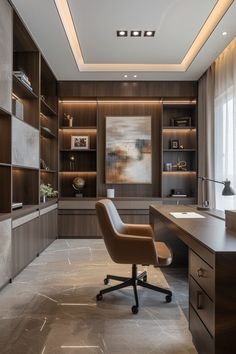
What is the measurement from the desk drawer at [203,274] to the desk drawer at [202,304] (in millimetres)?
37

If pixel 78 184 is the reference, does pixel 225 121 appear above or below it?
above

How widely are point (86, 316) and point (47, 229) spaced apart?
2.44 metres

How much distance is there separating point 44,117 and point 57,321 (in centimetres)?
379

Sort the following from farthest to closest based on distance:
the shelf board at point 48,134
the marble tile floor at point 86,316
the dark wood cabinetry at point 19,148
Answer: the shelf board at point 48,134
the dark wood cabinetry at point 19,148
the marble tile floor at point 86,316

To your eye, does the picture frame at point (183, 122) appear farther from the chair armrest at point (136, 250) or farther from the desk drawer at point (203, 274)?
the desk drawer at point (203, 274)

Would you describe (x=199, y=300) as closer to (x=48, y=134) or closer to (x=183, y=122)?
(x=48, y=134)

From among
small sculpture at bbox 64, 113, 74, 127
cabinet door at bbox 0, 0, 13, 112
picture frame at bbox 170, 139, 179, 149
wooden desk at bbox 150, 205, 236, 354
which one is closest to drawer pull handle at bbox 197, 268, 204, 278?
wooden desk at bbox 150, 205, 236, 354

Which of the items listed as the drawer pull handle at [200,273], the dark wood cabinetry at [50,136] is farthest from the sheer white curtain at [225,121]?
the dark wood cabinetry at [50,136]

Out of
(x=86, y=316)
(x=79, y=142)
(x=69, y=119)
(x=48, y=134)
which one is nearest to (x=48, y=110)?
(x=48, y=134)

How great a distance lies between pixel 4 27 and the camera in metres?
2.86

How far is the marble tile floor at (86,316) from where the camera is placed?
1936 millimetres

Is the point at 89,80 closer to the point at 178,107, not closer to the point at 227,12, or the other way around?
the point at 178,107

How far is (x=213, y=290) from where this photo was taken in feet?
4.81

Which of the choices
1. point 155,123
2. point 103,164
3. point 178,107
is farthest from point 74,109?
point 178,107
